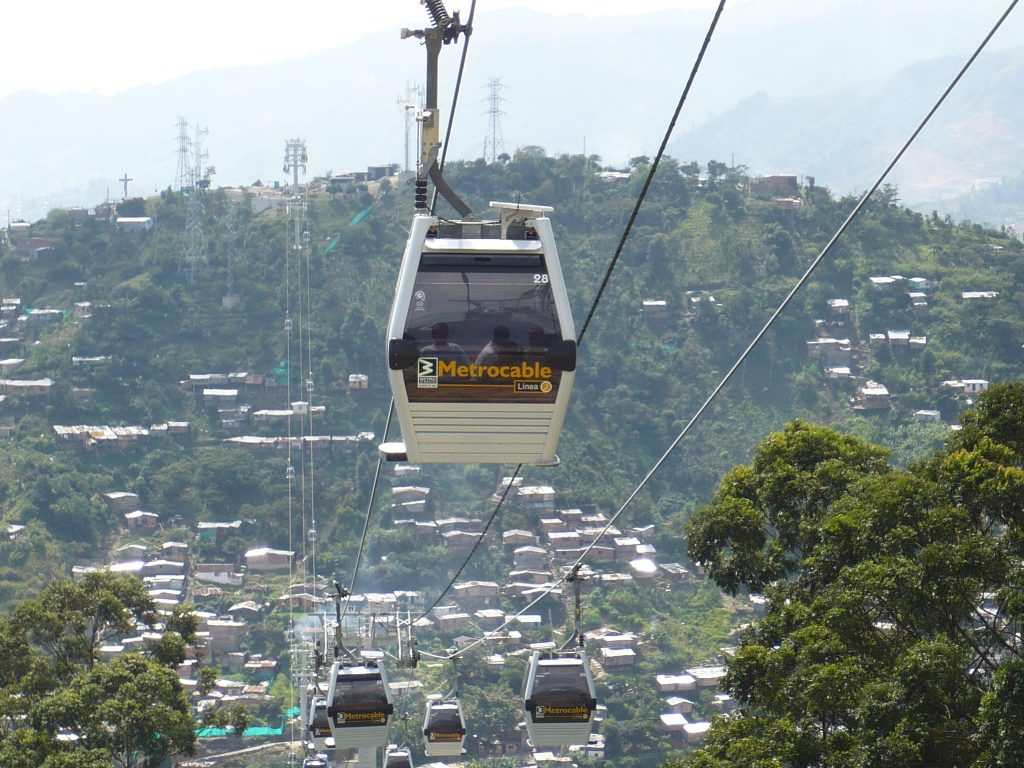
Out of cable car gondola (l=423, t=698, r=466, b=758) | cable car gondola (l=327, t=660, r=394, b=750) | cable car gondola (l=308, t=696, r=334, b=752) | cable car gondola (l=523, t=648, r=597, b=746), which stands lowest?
cable car gondola (l=308, t=696, r=334, b=752)

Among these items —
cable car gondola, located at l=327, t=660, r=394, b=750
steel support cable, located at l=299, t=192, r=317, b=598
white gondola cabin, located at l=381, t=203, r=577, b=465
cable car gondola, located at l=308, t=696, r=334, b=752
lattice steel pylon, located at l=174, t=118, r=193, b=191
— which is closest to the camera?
white gondola cabin, located at l=381, t=203, r=577, b=465

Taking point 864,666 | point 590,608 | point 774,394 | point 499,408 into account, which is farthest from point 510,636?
point 499,408

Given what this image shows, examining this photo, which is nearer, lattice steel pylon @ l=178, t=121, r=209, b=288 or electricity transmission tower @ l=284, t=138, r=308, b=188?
electricity transmission tower @ l=284, t=138, r=308, b=188

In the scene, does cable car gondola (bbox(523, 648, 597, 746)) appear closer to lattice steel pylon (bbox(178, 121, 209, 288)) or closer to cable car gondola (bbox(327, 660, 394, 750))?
cable car gondola (bbox(327, 660, 394, 750))

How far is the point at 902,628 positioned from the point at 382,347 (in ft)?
236

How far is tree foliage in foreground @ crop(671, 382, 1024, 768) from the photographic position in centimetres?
1144

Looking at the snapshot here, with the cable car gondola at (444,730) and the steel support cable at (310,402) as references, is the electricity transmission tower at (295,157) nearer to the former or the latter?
the steel support cable at (310,402)

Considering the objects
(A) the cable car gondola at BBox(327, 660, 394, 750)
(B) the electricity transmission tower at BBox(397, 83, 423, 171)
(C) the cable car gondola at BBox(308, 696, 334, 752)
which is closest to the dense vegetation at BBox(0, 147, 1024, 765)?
(B) the electricity transmission tower at BBox(397, 83, 423, 171)

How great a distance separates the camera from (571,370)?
8.10 meters

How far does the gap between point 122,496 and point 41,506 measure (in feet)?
13.1

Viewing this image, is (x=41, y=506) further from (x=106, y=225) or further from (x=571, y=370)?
(x=571, y=370)

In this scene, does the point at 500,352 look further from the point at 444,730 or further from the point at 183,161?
the point at 183,161

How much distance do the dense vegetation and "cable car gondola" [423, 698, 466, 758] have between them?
42725 millimetres

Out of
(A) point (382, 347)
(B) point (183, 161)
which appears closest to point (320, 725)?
(A) point (382, 347)
